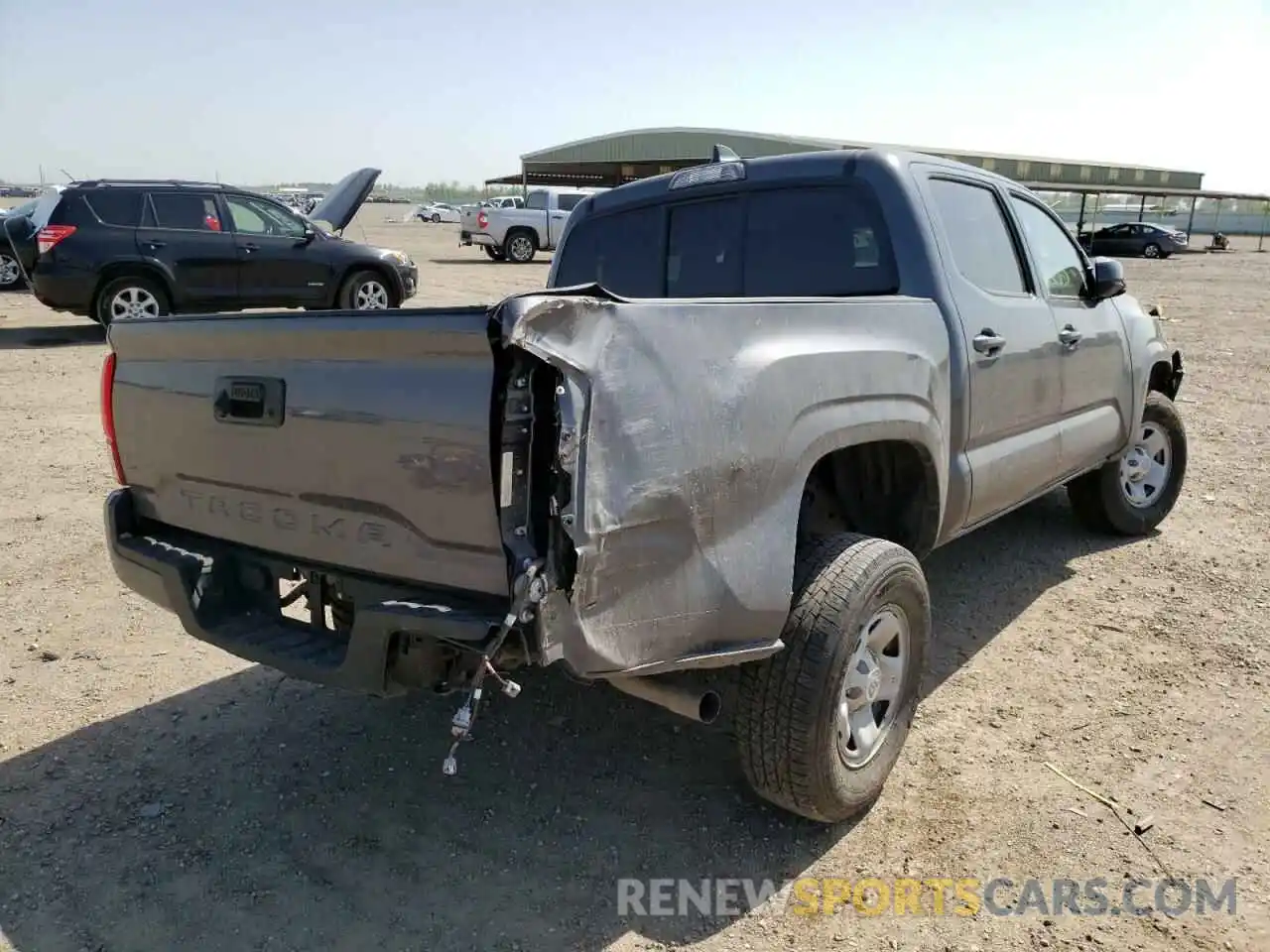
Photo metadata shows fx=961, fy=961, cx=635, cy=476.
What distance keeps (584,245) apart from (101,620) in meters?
2.77

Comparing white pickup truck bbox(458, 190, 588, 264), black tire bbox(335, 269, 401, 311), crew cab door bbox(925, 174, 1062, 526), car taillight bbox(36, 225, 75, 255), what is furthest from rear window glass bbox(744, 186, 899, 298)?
white pickup truck bbox(458, 190, 588, 264)

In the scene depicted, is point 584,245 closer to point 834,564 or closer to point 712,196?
point 712,196

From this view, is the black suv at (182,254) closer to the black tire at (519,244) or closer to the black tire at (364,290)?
the black tire at (364,290)

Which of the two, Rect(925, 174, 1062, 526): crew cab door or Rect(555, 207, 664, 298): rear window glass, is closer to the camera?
Rect(925, 174, 1062, 526): crew cab door

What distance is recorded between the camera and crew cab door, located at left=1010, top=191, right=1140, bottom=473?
172 inches

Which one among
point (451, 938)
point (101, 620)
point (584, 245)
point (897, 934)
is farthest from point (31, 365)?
point (897, 934)

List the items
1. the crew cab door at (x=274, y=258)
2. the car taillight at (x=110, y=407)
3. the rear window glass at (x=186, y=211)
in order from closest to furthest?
the car taillight at (x=110, y=407), the rear window glass at (x=186, y=211), the crew cab door at (x=274, y=258)

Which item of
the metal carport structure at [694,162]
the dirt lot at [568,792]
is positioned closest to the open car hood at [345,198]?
the dirt lot at [568,792]

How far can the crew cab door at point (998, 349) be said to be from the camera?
142 inches

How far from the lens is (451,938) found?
2.48m

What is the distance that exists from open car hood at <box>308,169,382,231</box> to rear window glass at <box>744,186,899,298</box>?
440 inches

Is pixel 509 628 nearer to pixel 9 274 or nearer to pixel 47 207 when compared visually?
pixel 47 207

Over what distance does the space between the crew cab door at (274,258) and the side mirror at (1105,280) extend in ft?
34.5

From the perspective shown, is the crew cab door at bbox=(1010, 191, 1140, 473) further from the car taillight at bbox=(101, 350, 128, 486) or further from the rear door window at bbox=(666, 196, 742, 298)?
the car taillight at bbox=(101, 350, 128, 486)
